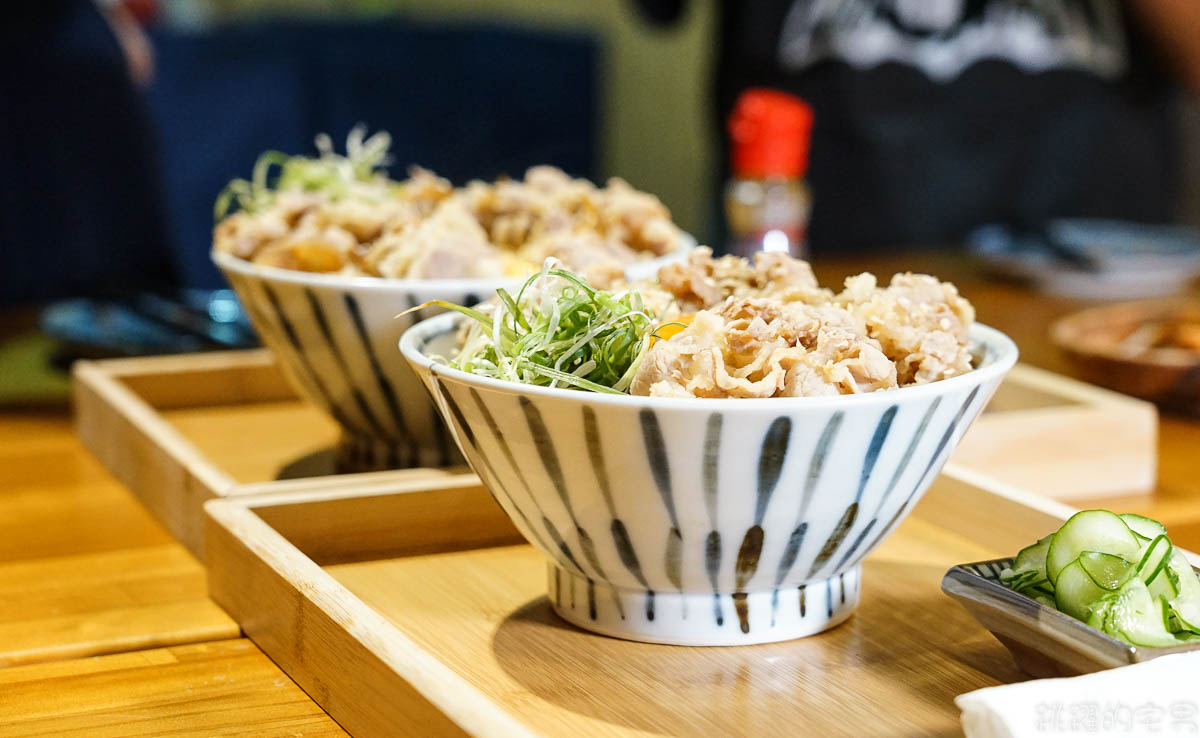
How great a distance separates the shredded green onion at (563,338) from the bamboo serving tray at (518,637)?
0.48 feet

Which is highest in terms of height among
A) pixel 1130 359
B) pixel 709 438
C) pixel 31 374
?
pixel 709 438

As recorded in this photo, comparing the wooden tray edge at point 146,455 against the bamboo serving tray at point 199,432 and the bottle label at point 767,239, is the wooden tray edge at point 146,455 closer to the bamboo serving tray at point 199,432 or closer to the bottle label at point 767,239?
the bamboo serving tray at point 199,432

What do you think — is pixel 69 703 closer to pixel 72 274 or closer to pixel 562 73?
pixel 72 274

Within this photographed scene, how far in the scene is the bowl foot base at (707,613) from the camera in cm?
71

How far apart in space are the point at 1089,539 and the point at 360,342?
553 millimetres

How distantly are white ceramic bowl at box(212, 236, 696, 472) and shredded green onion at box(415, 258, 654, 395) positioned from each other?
0.55 ft

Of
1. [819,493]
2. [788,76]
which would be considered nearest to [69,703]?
[819,493]

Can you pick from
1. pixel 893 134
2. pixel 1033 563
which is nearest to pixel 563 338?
pixel 1033 563

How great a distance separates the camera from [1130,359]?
1249 mm

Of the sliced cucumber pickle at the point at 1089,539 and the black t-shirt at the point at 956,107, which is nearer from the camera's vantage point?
the sliced cucumber pickle at the point at 1089,539

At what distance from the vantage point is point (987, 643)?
727mm

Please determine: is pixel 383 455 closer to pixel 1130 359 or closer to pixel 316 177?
pixel 316 177

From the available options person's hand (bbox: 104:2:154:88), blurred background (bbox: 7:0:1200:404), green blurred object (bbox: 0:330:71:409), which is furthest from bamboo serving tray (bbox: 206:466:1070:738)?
person's hand (bbox: 104:2:154:88)

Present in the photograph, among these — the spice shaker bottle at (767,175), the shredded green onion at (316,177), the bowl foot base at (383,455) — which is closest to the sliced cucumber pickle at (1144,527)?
the bowl foot base at (383,455)
